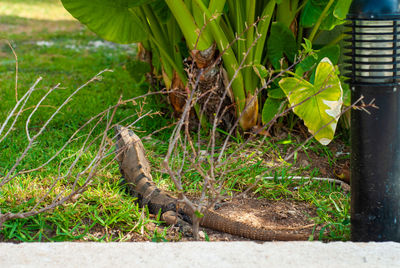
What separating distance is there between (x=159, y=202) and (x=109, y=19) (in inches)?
63.9

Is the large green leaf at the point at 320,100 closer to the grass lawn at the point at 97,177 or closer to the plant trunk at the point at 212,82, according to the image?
the grass lawn at the point at 97,177

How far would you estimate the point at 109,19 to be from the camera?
169 inches

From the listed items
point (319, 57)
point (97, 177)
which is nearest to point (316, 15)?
point (319, 57)

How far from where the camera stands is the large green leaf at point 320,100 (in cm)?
336

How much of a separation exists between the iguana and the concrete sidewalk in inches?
18.4

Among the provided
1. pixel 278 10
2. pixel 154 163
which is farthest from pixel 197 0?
pixel 154 163

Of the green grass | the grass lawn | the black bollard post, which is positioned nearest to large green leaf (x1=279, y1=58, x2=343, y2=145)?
the grass lawn

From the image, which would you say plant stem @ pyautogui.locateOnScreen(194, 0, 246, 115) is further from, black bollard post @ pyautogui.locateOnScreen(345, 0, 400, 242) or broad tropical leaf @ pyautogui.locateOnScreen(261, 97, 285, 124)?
black bollard post @ pyautogui.locateOnScreen(345, 0, 400, 242)

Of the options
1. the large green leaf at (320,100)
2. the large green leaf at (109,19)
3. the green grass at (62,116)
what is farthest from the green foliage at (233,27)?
the green grass at (62,116)

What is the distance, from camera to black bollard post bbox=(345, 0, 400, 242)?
2379mm

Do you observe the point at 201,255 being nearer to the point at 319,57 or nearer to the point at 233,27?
the point at 319,57

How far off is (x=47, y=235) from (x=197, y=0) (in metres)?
1.82

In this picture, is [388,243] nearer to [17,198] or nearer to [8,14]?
[17,198]

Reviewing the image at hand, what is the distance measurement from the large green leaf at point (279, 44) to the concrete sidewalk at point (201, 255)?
2.06m
